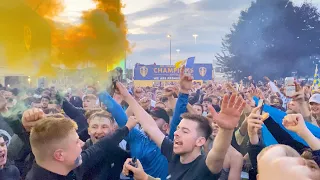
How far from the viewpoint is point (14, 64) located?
7.02 metres

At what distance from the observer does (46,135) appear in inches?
135

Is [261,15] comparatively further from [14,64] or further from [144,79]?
[14,64]

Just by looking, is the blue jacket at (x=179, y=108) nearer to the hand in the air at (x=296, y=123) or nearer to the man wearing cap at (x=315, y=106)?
the hand in the air at (x=296, y=123)

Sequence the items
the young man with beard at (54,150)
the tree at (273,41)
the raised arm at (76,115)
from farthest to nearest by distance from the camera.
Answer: the tree at (273,41) < the raised arm at (76,115) < the young man with beard at (54,150)

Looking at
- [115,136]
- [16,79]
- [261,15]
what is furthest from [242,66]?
[115,136]

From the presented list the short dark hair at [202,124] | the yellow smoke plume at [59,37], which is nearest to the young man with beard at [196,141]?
the short dark hair at [202,124]

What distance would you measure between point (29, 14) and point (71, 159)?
14.3 feet

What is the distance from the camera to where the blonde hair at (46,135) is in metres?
3.42

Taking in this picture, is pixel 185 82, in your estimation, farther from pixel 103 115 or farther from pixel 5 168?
pixel 5 168

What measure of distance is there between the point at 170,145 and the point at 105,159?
0.78m

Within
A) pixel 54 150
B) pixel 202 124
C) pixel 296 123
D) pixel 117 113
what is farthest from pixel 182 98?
pixel 54 150

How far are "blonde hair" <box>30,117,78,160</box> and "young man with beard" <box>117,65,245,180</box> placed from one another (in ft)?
3.79

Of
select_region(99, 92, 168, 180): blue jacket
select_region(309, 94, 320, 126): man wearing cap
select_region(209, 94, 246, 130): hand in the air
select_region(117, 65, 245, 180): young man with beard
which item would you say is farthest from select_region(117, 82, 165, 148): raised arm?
select_region(309, 94, 320, 126): man wearing cap

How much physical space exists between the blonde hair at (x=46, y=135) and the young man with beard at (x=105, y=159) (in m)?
1.15
